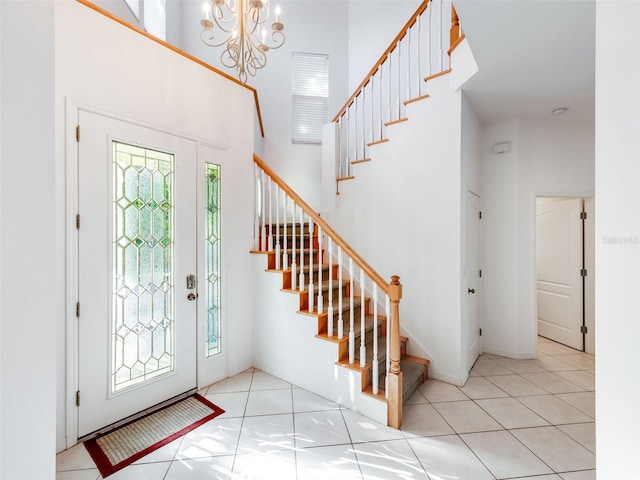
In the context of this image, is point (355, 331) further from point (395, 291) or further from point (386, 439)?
point (386, 439)

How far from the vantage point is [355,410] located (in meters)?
2.37

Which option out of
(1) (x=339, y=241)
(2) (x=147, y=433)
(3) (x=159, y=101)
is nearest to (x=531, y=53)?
(1) (x=339, y=241)

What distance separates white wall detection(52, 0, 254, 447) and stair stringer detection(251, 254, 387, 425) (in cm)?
16

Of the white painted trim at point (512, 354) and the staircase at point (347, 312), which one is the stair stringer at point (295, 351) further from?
the white painted trim at point (512, 354)

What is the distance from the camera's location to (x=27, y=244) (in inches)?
27.6

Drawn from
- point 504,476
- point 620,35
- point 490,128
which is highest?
Answer: point 490,128

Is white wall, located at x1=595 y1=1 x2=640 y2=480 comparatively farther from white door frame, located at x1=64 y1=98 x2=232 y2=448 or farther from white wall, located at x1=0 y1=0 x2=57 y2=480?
white door frame, located at x1=64 y1=98 x2=232 y2=448

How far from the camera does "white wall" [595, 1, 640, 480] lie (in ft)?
2.59

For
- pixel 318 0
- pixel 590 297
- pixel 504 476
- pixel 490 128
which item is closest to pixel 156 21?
pixel 318 0

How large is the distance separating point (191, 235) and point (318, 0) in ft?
15.6

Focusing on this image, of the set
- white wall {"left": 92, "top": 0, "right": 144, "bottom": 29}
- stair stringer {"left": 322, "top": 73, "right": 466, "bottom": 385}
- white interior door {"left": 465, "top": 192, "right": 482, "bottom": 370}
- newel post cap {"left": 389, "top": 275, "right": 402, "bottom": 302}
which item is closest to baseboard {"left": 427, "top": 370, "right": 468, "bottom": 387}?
stair stringer {"left": 322, "top": 73, "right": 466, "bottom": 385}

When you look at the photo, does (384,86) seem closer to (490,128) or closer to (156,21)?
(490,128)

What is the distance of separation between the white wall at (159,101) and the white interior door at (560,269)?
4.12 meters

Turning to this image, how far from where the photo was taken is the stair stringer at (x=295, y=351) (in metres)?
2.37
